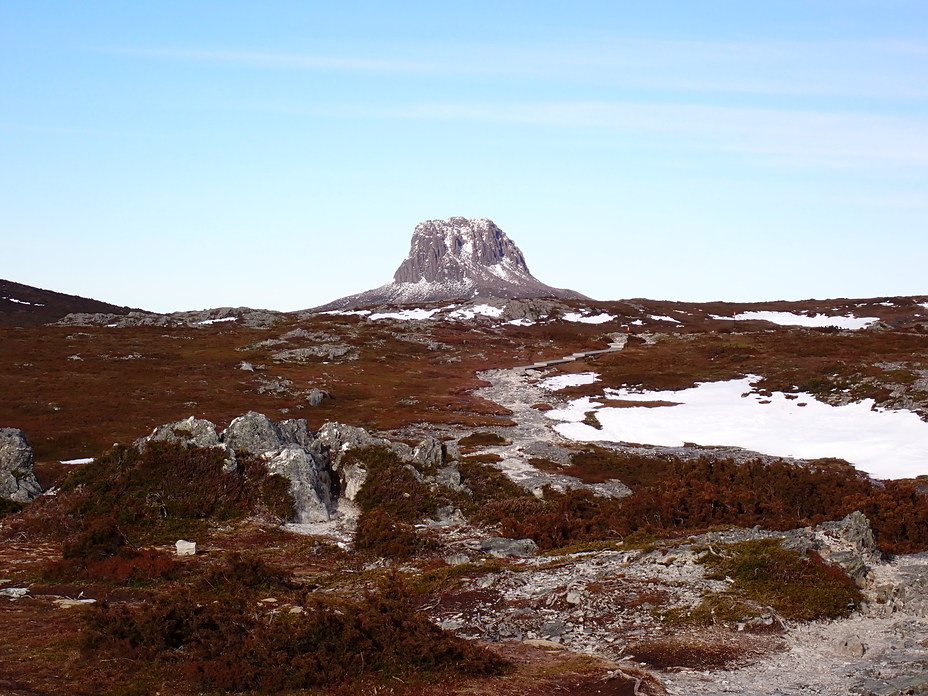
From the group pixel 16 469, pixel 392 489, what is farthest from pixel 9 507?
pixel 392 489

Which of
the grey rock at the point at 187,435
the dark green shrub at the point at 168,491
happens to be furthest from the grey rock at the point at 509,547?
the grey rock at the point at 187,435

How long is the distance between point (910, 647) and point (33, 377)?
82.0 m

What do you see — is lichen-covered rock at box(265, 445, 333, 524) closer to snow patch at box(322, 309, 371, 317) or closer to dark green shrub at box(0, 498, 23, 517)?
dark green shrub at box(0, 498, 23, 517)

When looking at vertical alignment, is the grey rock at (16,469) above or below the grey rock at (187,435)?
below

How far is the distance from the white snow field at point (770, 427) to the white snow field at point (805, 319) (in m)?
97.2

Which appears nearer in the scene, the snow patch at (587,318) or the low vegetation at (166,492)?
the low vegetation at (166,492)

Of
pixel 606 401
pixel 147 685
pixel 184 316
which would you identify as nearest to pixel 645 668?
pixel 147 685

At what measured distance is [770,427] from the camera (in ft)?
190

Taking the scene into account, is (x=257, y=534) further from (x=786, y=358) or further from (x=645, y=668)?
(x=786, y=358)

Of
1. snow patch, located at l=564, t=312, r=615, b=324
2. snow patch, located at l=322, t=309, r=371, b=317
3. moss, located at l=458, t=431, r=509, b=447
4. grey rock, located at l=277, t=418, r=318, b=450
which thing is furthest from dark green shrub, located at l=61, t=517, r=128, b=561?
snow patch, located at l=322, t=309, r=371, b=317

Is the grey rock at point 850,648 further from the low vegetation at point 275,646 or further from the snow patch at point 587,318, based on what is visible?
the snow patch at point 587,318

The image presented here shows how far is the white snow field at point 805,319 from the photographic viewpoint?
508ft

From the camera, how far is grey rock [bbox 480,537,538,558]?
26.3 m

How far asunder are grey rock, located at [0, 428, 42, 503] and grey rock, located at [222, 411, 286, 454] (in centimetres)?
912
